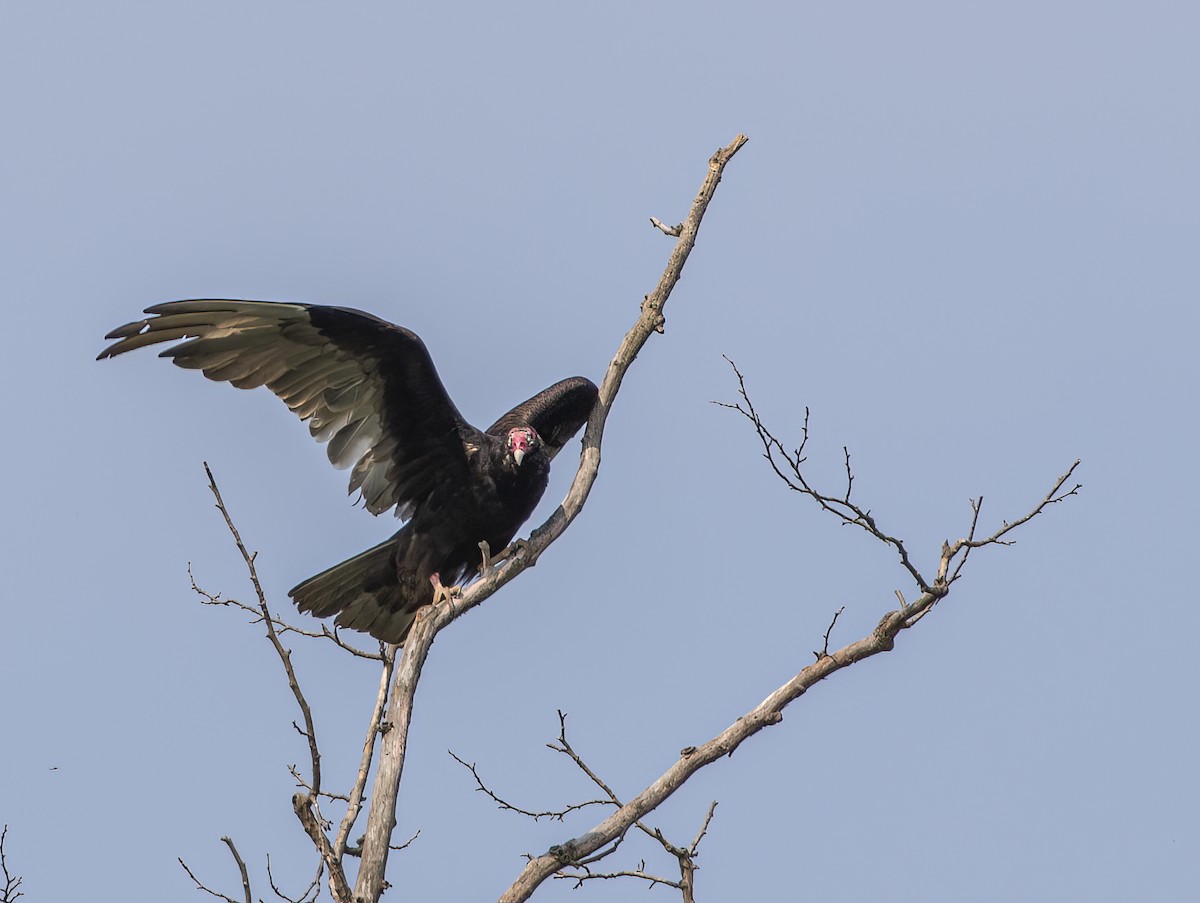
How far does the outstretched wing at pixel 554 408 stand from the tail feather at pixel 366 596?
0.66 m

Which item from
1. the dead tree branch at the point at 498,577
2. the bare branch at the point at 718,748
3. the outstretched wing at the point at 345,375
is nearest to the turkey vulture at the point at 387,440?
the outstretched wing at the point at 345,375

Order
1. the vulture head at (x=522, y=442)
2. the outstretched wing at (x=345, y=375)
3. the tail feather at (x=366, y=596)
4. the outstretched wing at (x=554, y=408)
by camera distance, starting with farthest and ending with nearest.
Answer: the outstretched wing at (x=554, y=408) → the tail feather at (x=366, y=596) → the vulture head at (x=522, y=442) → the outstretched wing at (x=345, y=375)

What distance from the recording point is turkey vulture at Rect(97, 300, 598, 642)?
190 inches

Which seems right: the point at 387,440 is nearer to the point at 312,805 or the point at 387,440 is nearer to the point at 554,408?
the point at 554,408

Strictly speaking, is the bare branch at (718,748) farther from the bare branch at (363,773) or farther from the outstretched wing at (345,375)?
the outstretched wing at (345,375)

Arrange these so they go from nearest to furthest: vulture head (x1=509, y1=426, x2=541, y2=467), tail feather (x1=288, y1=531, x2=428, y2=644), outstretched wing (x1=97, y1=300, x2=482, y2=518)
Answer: outstretched wing (x1=97, y1=300, x2=482, y2=518) < vulture head (x1=509, y1=426, x2=541, y2=467) < tail feather (x1=288, y1=531, x2=428, y2=644)

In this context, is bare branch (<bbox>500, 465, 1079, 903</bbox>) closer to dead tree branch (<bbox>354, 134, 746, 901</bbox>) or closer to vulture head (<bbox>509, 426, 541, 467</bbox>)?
dead tree branch (<bbox>354, 134, 746, 901</bbox>)

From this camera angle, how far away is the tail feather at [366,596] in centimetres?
510

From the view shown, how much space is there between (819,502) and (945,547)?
0.37m

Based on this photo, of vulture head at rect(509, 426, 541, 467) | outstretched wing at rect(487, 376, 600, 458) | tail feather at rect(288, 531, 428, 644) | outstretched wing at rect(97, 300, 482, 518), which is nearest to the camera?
outstretched wing at rect(97, 300, 482, 518)

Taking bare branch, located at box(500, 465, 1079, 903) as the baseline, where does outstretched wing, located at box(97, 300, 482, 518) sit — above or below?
above

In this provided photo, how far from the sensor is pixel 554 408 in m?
5.34

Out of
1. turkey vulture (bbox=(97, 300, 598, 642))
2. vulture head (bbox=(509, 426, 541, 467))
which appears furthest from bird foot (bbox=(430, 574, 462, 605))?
vulture head (bbox=(509, 426, 541, 467))

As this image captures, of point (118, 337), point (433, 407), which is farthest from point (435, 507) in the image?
point (118, 337)
